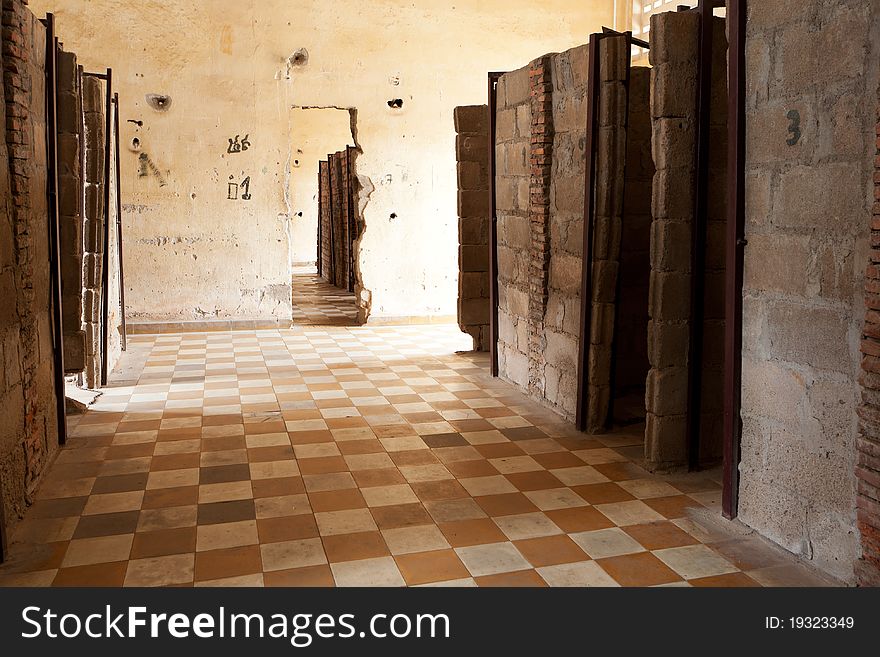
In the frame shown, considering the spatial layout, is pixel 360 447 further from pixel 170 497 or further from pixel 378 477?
pixel 170 497

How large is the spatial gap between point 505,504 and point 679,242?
1910 mm

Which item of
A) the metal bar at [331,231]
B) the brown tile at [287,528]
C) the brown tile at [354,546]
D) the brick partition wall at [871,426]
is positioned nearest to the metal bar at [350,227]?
the metal bar at [331,231]

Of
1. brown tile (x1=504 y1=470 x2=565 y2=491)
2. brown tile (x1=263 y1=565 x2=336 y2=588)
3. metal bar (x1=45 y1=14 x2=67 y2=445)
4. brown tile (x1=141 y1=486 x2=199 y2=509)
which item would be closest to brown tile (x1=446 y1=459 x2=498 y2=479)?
brown tile (x1=504 y1=470 x2=565 y2=491)

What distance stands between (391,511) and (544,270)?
2842mm

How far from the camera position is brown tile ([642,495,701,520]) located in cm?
453

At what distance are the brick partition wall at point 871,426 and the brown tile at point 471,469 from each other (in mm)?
2328

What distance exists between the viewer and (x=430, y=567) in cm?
385

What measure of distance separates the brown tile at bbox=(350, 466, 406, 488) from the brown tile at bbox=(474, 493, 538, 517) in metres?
0.59

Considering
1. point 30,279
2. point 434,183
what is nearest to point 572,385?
point 30,279

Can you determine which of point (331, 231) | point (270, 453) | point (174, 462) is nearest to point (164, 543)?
point (174, 462)

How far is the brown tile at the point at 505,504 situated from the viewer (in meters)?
4.56

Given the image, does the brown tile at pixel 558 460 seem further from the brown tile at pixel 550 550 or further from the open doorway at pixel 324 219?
the open doorway at pixel 324 219

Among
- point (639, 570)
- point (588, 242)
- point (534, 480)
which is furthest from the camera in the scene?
point (588, 242)

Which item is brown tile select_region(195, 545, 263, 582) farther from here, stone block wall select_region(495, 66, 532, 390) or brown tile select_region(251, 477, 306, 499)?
stone block wall select_region(495, 66, 532, 390)
